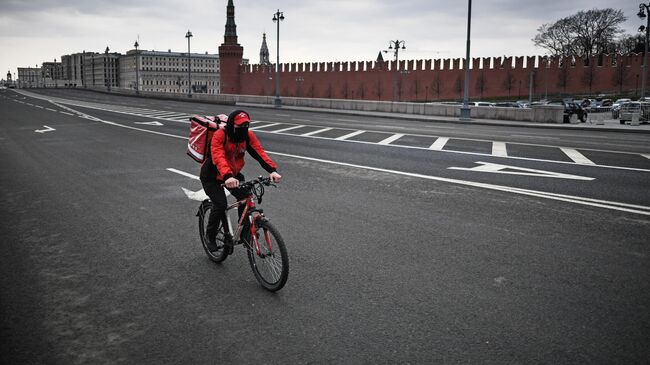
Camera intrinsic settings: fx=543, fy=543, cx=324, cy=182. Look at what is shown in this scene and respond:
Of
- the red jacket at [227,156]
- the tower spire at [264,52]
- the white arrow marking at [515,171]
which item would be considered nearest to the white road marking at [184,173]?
the red jacket at [227,156]

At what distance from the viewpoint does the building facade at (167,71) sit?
561 feet

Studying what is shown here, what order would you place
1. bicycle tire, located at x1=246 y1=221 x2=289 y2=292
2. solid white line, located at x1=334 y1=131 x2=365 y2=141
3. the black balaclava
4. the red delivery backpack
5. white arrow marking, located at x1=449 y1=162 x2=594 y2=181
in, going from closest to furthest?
bicycle tire, located at x1=246 y1=221 x2=289 y2=292, the black balaclava, the red delivery backpack, white arrow marking, located at x1=449 y1=162 x2=594 y2=181, solid white line, located at x1=334 y1=131 x2=365 y2=141

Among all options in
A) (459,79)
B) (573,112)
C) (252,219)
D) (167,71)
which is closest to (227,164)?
(252,219)

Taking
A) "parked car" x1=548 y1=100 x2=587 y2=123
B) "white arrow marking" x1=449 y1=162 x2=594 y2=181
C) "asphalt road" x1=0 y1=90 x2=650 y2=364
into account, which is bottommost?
"asphalt road" x1=0 y1=90 x2=650 y2=364

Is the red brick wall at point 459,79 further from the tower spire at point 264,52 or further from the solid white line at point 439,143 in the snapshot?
the tower spire at point 264,52

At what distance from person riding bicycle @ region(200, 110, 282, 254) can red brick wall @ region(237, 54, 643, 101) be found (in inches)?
2520

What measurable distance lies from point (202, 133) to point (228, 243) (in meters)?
1.14

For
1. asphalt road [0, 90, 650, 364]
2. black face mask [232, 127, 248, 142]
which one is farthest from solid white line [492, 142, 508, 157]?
black face mask [232, 127, 248, 142]

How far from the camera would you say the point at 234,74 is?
86.5 meters

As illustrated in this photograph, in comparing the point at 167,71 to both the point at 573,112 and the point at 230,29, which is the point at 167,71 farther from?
the point at 573,112

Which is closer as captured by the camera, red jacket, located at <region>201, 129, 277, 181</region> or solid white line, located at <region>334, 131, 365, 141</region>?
red jacket, located at <region>201, 129, 277, 181</region>

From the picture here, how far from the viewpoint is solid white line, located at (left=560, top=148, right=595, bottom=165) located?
1262cm

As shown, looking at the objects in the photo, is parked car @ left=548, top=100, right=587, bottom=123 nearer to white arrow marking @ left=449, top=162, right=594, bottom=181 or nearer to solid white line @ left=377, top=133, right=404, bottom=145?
solid white line @ left=377, top=133, right=404, bottom=145

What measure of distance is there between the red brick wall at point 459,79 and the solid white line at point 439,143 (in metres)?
50.5
